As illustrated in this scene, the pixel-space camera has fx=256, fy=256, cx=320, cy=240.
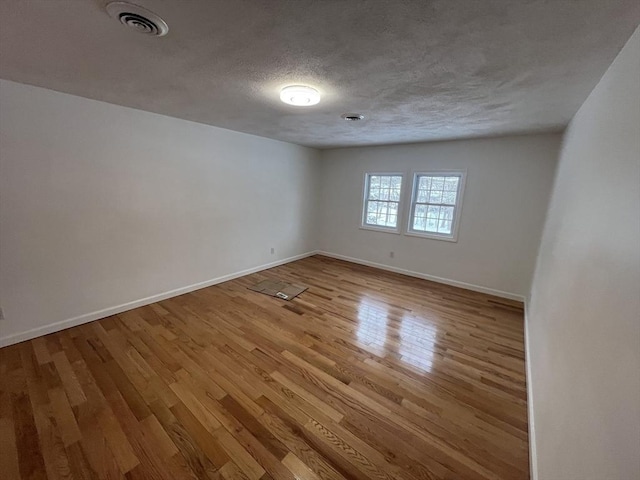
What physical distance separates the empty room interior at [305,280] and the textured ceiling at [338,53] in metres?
0.02

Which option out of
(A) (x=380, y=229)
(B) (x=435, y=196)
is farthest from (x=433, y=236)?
(A) (x=380, y=229)

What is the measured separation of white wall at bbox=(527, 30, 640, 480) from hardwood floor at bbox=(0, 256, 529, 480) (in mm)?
474

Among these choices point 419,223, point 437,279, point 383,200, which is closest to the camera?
point 437,279

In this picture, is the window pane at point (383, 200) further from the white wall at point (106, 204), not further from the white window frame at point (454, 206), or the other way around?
the white wall at point (106, 204)

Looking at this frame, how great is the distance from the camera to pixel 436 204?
444 centimetres

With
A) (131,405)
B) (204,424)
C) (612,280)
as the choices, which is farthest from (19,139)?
(612,280)

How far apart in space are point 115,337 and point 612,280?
3.55 metres

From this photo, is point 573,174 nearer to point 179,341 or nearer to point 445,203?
point 445,203

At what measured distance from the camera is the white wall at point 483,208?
354 cm

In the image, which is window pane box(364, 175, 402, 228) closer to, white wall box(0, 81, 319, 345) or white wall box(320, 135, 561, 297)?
white wall box(320, 135, 561, 297)

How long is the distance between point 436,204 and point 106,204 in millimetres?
4643

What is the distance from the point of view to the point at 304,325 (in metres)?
2.89

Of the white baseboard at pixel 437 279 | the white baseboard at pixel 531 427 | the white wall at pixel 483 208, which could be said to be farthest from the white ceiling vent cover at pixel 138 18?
the white baseboard at pixel 437 279

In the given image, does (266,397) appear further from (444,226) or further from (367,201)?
(367,201)
